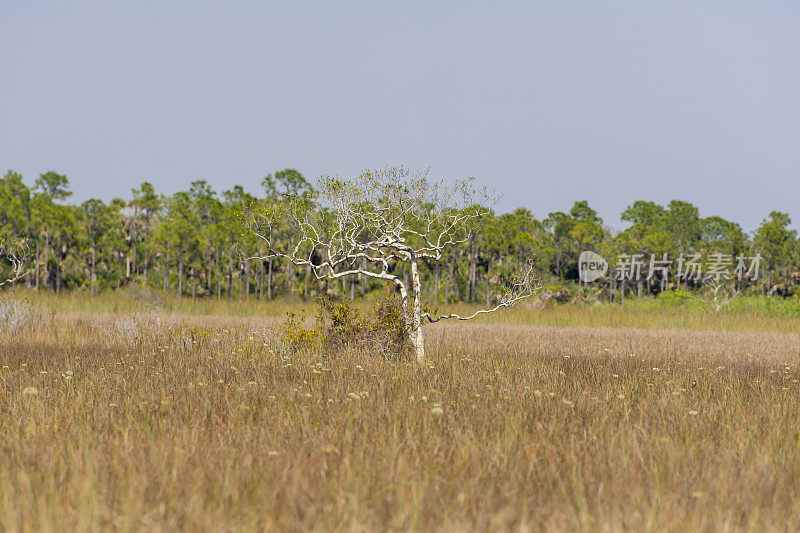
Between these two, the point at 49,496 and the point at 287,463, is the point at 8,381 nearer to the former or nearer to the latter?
the point at 49,496

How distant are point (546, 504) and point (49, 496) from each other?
2.61 meters

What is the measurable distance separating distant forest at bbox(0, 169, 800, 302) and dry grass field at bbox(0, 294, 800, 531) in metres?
34.3

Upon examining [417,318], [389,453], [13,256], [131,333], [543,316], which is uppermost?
[13,256]

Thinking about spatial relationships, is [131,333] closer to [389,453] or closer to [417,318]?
[417,318]

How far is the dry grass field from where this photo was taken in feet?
8.84

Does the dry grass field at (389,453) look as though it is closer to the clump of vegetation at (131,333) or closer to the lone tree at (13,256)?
the clump of vegetation at (131,333)

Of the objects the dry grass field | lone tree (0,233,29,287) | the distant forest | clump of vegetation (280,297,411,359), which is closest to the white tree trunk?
clump of vegetation (280,297,411,359)

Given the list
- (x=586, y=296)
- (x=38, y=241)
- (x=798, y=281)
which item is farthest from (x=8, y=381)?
(x=798, y=281)

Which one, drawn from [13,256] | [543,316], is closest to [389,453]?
[13,256]

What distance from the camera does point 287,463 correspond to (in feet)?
10.4

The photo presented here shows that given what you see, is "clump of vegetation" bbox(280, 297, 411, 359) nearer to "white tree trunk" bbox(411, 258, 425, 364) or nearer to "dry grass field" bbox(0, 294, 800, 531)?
"white tree trunk" bbox(411, 258, 425, 364)

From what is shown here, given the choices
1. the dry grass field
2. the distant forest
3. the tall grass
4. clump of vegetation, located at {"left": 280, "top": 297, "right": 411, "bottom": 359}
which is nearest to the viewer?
the dry grass field

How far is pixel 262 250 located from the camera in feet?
131

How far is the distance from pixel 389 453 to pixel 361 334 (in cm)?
568
